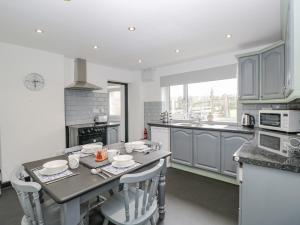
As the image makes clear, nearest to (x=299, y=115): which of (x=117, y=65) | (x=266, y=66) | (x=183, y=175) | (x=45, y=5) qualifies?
(x=266, y=66)

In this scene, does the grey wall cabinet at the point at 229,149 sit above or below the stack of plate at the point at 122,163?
below

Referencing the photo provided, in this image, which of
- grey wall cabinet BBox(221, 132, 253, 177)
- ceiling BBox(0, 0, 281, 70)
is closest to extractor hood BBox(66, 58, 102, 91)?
ceiling BBox(0, 0, 281, 70)

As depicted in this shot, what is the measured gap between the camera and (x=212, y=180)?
2906mm

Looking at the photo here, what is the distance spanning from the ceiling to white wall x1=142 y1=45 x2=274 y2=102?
21cm

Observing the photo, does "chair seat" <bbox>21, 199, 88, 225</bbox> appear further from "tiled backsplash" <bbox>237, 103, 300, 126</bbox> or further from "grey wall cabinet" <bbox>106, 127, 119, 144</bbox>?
"tiled backsplash" <bbox>237, 103, 300, 126</bbox>

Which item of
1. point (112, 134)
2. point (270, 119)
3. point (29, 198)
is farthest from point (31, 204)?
point (112, 134)

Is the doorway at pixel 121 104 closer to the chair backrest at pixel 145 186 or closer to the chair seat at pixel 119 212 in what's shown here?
the chair seat at pixel 119 212

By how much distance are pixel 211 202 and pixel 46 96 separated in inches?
125

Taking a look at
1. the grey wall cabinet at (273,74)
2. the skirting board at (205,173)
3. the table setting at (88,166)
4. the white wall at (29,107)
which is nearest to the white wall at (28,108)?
the white wall at (29,107)

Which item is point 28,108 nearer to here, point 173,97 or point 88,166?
point 88,166

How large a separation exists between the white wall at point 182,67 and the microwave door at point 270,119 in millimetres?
1647

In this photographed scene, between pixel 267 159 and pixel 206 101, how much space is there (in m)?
2.54

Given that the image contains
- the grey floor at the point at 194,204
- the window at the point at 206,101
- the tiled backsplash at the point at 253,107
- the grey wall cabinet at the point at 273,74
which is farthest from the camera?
the window at the point at 206,101

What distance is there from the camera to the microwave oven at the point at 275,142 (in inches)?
53.7
